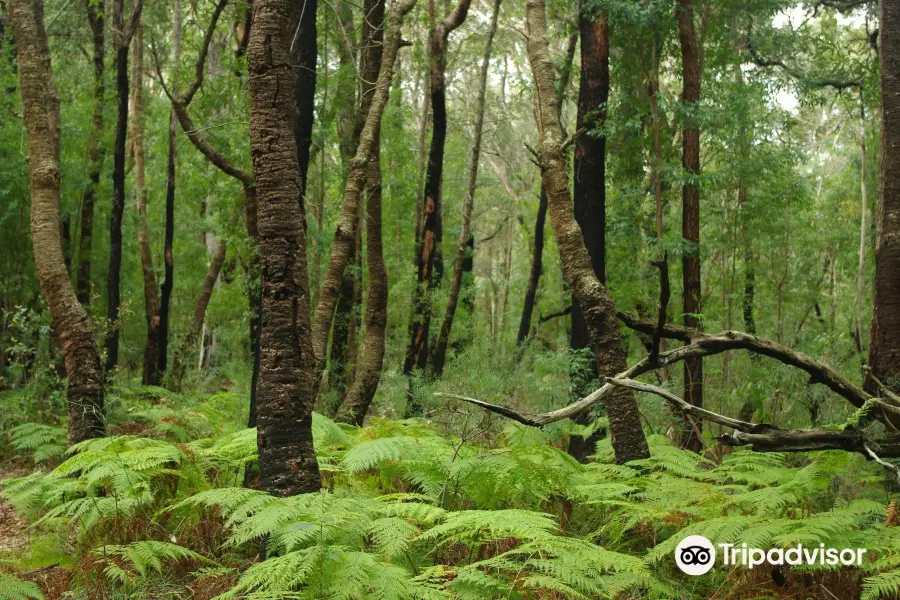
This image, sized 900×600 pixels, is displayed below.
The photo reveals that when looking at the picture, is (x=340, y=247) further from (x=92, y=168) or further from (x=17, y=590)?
(x=92, y=168)

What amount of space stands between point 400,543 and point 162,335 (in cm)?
1548

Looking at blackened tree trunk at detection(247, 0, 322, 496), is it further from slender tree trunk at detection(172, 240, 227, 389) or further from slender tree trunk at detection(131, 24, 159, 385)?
slender tree trunk at detection(131, 24, 159, 385)

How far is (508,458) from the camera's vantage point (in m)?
5.84

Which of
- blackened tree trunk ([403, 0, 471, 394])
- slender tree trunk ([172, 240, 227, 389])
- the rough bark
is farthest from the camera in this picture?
slender tree trunk ([172, 240, 227, 389])

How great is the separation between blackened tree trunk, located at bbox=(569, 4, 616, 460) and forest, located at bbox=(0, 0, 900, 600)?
0.05 meters

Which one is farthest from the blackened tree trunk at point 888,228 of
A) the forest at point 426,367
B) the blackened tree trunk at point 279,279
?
the blackened tree trunk at point 279,279

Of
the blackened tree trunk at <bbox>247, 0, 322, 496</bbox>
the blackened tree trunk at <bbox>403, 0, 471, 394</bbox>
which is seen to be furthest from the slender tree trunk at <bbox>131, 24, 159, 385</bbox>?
the blackened tree trunk at <bbox>247, 0, 322, 496</bbox>

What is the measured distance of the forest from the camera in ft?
14.7

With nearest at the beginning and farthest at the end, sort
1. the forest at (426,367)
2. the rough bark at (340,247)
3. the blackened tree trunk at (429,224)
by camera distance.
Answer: the forest at (426,367) → the rough bark at (340,247) → the blackened tree trunk at (429,224)

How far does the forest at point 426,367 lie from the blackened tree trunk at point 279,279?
0.06 ft

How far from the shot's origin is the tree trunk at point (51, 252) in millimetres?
7879

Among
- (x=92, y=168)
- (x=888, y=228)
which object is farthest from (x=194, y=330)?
(x=888, y=228)

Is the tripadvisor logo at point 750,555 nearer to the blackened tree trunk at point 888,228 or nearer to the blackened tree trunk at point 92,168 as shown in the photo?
the blackened tree trunk at point 888,228

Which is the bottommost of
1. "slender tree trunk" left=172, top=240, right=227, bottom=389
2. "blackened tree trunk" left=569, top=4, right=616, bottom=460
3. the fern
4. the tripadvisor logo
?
the fern
